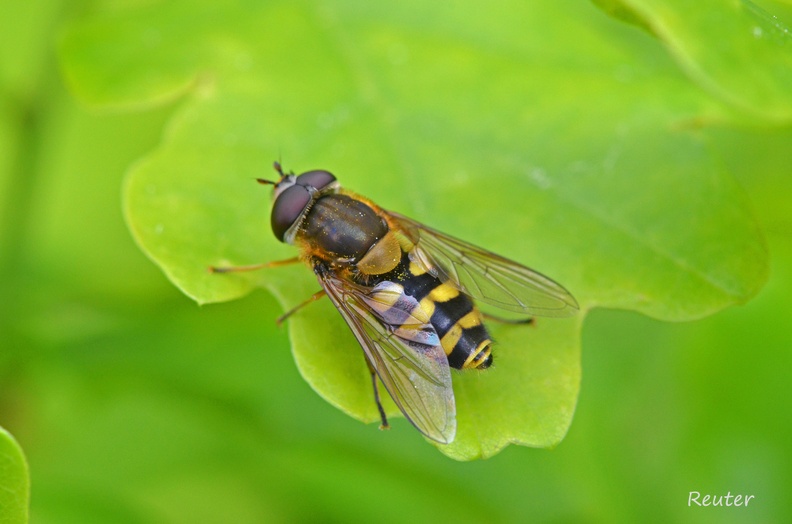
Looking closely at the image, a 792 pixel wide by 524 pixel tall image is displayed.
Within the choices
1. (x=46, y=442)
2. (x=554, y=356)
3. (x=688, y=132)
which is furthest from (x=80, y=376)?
(x=688, y=132)

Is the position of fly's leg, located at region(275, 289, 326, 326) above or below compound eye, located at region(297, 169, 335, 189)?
below

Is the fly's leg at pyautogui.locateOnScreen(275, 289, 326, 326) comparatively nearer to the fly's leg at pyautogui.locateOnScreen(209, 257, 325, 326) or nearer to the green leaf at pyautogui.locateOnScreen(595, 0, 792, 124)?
the fly's leg at pyautogui.locateOnScreen(209, 257, 325, 326)
